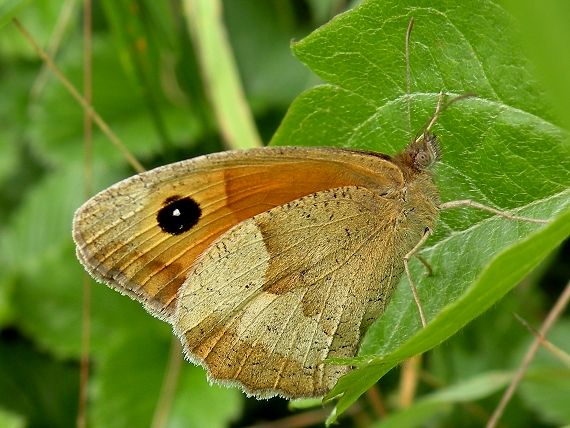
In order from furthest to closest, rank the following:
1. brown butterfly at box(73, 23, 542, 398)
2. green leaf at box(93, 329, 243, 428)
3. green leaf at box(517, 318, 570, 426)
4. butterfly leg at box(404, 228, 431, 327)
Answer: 1. green leaf at box(93, 329, 243, 428)
2. green leaf at box(517, 318, 570, 426)
3. brown butterfly at box(73, 23, 542, 398)
4. butterfly leg at box(404, 228, 431, 327)

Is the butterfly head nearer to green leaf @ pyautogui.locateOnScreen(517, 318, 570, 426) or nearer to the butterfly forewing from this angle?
the butterfly forewing

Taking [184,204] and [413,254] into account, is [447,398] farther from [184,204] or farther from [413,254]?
[184,204]

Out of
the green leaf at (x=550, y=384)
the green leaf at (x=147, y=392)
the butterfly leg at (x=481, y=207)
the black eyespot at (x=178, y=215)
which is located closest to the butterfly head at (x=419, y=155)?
the butterfly leg at (x=481, y=207)

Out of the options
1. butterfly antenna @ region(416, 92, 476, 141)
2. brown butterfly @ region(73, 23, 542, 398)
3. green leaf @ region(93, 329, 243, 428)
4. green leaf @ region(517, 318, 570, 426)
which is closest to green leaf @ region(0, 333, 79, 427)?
green leaf @ region(93, 329, 243, 428)

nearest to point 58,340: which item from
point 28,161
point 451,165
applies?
point 28,161

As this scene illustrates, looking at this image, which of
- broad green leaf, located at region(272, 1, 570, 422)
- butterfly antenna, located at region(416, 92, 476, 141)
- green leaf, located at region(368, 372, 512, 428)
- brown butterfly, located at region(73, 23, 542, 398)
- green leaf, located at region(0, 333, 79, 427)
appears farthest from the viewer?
green leaf, located at region(0, 333, 79, 427)

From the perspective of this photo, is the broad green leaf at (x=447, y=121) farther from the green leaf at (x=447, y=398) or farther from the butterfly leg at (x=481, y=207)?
the green leaf at (x=447, y=398)
